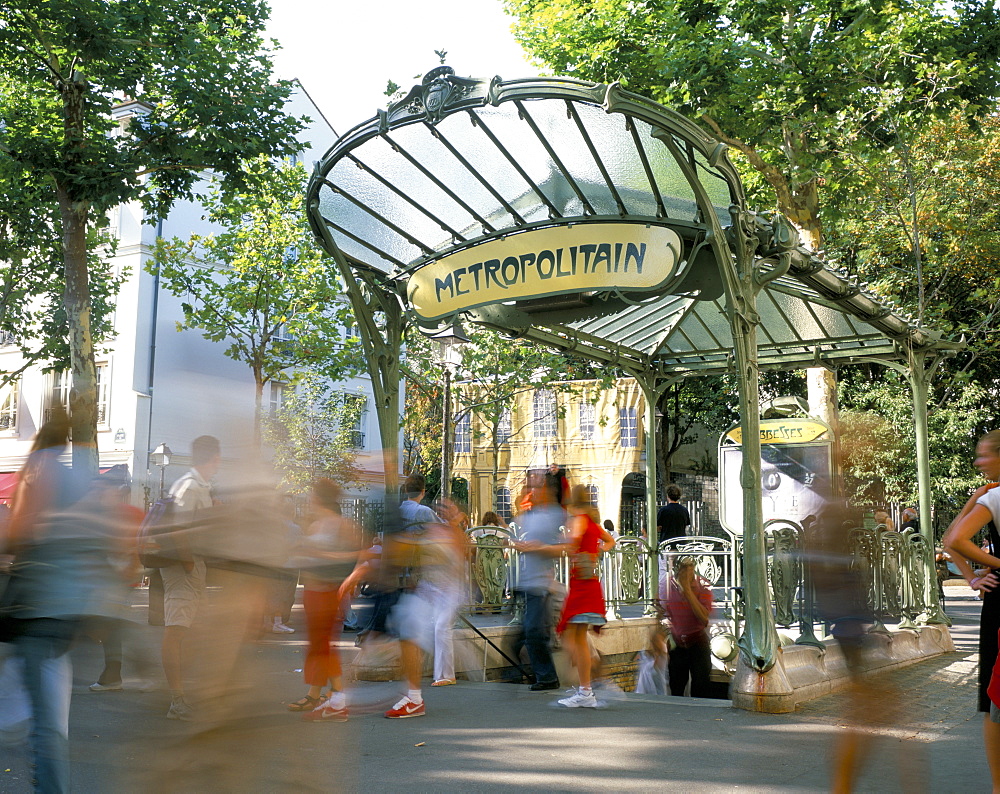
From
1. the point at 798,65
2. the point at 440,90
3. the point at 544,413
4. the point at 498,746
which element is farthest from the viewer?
the point at 544,413

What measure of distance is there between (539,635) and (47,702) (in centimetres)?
511

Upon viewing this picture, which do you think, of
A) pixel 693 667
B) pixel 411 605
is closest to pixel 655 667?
pixel 693 667

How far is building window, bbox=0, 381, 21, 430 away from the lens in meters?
34.1

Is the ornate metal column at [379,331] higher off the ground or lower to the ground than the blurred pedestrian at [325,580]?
higher

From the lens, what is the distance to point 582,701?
25.9 feet

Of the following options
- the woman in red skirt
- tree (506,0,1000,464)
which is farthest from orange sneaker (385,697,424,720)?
tree (506,0,1000,464)

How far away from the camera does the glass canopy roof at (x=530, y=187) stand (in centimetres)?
750

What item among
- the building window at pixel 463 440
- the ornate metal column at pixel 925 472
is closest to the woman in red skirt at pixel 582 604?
the ornate metal column at pixel 925 472

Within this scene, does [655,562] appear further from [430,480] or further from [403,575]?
[430,480]

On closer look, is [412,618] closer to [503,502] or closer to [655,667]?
[655,667]

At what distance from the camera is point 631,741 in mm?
6699

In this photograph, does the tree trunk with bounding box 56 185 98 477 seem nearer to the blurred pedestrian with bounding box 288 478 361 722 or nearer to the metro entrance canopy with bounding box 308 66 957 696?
the metro entrance canopy with bounding box 308 66 957 696

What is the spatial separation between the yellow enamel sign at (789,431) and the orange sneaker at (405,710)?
941 cm

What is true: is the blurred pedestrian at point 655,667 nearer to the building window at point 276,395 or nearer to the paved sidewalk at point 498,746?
the paved sidewalk at point 498,746
